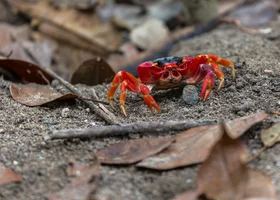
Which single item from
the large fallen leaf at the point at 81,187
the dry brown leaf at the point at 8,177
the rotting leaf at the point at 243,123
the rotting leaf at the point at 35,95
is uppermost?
the rotting leaf at the point at 35,95

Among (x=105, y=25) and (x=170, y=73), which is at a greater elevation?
(x=170, y=73)

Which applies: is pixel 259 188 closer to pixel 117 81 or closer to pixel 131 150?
pixel 131 150

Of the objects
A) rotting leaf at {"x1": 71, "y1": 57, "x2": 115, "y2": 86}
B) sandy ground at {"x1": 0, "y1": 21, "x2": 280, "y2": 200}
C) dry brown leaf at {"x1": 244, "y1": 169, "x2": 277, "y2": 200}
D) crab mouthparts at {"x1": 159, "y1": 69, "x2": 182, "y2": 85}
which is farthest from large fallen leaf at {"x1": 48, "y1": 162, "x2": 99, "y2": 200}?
rotting leaf at {"x1": 71, "y1": 57, "x2": 115, "y2": 86}

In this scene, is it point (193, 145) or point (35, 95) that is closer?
point (193, 145)

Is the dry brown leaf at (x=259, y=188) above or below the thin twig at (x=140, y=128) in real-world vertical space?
below

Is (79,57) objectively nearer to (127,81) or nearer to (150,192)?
(127,81)

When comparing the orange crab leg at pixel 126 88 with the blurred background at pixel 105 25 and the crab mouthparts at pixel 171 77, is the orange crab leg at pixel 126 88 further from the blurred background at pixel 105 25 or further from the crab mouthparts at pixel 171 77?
the blurred background at pixel 105 25

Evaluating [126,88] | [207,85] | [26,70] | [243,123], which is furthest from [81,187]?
[26,70]

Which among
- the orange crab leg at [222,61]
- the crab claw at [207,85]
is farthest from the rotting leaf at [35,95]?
the orange crab leg at [222,61]
